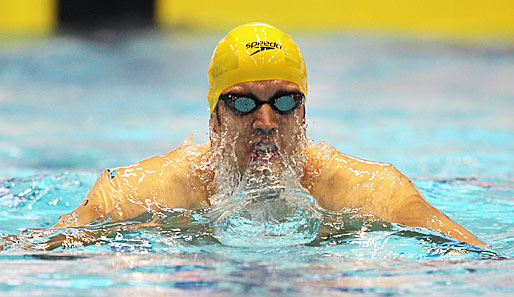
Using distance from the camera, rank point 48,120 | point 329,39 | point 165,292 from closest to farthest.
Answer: point 165,292
point 48,120
point 329,39

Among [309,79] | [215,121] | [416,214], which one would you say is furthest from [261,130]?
[309,79]

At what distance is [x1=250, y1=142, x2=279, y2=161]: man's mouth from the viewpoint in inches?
104

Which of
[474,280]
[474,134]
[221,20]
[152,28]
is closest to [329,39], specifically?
[221,20]

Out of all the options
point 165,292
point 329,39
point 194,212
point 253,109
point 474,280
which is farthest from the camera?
point 329,39

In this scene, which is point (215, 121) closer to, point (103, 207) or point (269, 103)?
point (269, 103)

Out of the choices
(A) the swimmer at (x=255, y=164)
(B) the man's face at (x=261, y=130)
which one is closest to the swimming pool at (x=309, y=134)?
(A) the swimmer at (x=255, y=164)

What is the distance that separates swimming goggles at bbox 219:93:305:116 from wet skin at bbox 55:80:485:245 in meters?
0.02

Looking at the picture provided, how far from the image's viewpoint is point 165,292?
194cm

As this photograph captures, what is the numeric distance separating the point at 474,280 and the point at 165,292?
36.3 inches

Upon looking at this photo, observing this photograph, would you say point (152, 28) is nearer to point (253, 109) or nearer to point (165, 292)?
point (253, 109)

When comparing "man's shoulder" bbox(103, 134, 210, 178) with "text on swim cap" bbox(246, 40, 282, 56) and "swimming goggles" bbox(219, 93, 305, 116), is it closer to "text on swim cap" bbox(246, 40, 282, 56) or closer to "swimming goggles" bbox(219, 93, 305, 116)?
"swimming goggles" bbox(219, 93, 305, 116)

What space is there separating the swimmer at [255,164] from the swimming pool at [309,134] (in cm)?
13

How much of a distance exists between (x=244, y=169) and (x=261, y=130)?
19 cm

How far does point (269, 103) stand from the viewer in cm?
268
